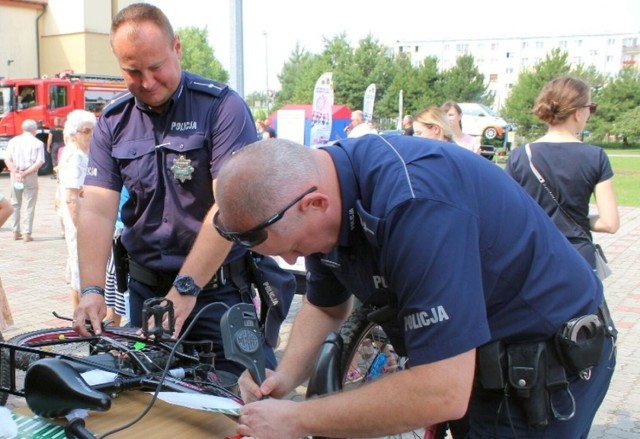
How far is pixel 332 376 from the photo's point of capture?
184cm

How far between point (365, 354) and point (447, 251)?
1298 mm

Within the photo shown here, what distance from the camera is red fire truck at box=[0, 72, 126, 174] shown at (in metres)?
20.5

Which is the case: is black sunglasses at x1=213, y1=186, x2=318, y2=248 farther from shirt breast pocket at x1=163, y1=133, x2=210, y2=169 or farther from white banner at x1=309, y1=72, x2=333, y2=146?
white banner at x1=309, y1=72, x2=333, y2=146

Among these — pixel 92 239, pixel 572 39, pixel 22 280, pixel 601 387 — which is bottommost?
pixel 22 280

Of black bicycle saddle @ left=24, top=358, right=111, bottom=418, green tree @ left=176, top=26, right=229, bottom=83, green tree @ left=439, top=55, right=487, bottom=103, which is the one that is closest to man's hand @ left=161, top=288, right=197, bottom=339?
black bicycle saddle @ left=24, top=358, right=111, bottom=418

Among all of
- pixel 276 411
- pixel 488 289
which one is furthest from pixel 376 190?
pixel 276 411

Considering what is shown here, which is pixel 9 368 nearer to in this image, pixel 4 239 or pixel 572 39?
pixel 4 239

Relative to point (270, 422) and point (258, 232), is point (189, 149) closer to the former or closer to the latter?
point (258, 232)

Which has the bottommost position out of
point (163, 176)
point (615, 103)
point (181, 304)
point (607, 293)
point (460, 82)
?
point (607, 293)

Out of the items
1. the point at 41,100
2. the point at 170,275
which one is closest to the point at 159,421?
the point at 170,275

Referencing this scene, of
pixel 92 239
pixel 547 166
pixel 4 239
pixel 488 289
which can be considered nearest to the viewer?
pixel 488 289

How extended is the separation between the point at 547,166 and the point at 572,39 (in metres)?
98.8

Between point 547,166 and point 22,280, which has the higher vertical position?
point 547,166

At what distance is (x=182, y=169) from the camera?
2500 mm
